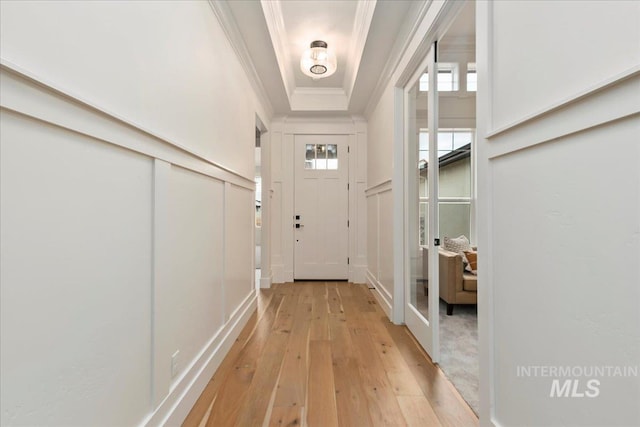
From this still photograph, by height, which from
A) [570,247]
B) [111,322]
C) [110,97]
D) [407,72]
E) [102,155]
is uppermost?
[407,72]

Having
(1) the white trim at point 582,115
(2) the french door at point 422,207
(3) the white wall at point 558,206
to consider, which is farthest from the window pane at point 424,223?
(1) the white trim at point 582,115

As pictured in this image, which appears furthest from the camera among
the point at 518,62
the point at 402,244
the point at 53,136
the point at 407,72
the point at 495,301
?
the point at 402,244

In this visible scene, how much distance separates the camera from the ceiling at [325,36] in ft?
7.17

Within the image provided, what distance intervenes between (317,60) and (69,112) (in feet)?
8.45

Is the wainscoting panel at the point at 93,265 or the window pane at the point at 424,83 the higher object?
the window pane at the point at 424,83

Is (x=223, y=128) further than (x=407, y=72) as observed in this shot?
No

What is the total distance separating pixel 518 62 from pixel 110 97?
145 centimetres

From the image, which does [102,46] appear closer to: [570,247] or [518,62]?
[518,62]

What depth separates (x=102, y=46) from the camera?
931 mm

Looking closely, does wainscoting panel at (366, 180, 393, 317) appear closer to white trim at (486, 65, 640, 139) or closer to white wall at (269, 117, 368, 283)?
white wall at (269, 117, 368, 283)

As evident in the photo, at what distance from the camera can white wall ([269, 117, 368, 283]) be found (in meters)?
4.46

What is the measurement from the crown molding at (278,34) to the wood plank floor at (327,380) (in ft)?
8.36

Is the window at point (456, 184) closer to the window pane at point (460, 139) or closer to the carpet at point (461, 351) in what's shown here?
the window pane at point (460, 139)

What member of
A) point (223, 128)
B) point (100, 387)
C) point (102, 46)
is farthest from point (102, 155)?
point (223, 128)
